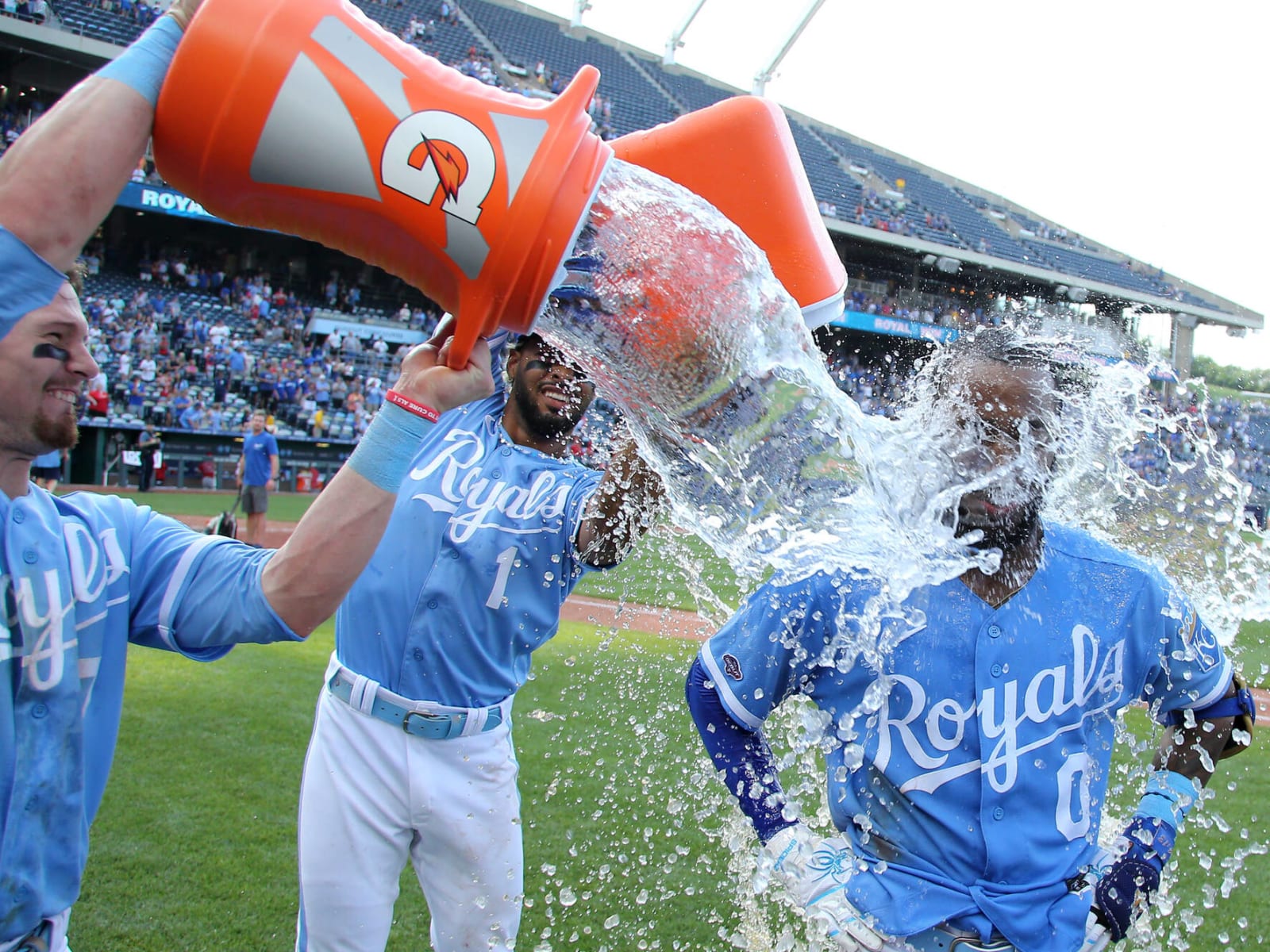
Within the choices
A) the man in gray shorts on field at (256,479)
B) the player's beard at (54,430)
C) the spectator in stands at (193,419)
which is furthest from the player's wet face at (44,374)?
the spectator in stands at (193,419)

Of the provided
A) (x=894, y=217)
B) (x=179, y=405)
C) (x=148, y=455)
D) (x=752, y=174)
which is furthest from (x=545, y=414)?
(x=894, y=217)

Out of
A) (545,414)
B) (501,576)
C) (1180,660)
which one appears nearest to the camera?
(1180,660)

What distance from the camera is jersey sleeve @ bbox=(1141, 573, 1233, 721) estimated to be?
2131 millimetres

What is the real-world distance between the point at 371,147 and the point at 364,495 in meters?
0.58

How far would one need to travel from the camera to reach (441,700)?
2.92 metres

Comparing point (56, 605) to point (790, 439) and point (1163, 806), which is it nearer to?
point (790, 439)

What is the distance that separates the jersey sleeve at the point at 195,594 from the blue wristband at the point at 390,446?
0.33 metres

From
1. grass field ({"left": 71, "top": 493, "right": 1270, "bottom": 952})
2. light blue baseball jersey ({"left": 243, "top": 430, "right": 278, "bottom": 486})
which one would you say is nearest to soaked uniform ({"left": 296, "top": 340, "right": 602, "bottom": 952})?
grass field ({"left": 71, "top": 493, "right": 1270, "bottom": 952})

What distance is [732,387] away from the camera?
1.64 m

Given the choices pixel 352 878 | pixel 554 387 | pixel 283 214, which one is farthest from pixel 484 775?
pixel 283 214

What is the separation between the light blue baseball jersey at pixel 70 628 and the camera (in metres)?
1.58

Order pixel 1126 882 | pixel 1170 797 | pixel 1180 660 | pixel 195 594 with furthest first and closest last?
pixel 1170 797
pixel 1180 660
pixel 1126 882
pixel 195 594

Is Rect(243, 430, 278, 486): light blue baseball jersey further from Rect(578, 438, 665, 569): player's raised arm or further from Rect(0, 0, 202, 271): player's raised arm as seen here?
Rect(0, 0, 202, 271): player's raised arm

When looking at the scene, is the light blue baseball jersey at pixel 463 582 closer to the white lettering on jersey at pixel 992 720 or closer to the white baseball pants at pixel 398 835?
the white baseball pants at pixel 398 835
